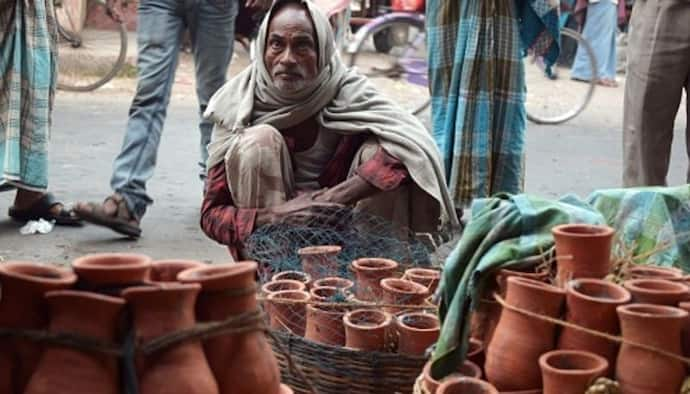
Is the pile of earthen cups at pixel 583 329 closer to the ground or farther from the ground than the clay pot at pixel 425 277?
farther from the ground

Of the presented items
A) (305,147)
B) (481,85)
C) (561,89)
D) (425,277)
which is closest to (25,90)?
(305,147)

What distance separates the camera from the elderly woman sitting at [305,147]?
382 centimetres

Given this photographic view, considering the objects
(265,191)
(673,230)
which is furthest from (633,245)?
(265,191)

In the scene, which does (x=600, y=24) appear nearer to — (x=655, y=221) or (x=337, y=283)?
(x=337, y=283)

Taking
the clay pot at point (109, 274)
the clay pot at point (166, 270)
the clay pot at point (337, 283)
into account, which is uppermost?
the clay pot at point (109, 274)

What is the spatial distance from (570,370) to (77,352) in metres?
0.95

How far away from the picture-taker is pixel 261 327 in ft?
5.91

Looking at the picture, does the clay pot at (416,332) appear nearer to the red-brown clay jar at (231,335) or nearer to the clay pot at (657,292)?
the clay pot at (657,292)

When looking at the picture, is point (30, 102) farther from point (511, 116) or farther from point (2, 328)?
point (2, 328)

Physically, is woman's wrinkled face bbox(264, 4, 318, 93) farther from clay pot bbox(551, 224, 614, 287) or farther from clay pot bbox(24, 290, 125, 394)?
clay pot bbox(24, 290, 125, 394)

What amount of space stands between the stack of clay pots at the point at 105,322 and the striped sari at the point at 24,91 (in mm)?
3401

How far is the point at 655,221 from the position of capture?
9.08ft

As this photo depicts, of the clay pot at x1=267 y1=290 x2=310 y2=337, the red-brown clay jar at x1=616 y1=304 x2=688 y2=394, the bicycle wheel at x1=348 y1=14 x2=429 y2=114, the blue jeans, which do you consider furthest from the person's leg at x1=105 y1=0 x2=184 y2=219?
the bicycle wheel at x1=348 y1=14 x2=429 y2=114

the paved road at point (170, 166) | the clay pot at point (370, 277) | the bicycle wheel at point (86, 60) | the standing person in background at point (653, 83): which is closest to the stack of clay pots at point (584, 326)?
the clay pot at point (370, 277)
